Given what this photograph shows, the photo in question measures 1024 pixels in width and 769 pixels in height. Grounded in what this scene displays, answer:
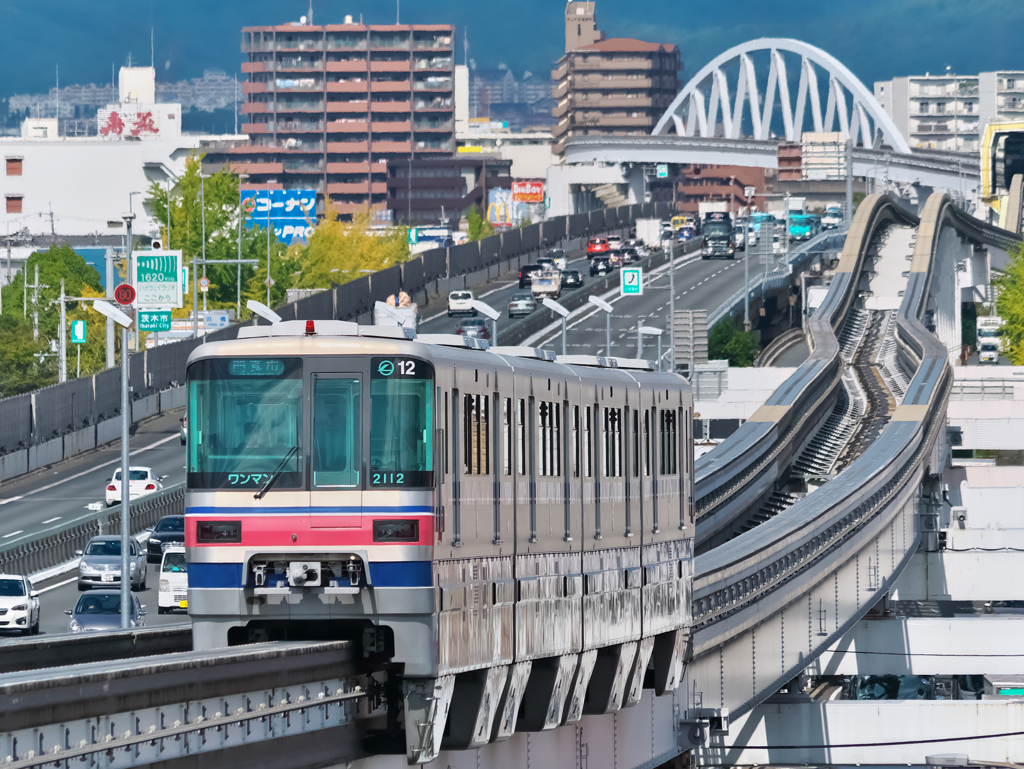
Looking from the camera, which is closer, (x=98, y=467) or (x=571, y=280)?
(x=98, y=467)

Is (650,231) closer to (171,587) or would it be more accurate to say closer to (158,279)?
(158,279)

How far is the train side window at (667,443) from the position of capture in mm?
22984

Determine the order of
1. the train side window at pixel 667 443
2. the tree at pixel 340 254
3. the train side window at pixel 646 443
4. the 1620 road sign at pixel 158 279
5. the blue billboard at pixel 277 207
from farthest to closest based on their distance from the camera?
the tree at pixel 340 254 < the blue billboard at pixel 277 207 < the 1620 road sign at pixel 158 279 < the train side window at pixel 667 443 < the train side window at pixel 646 443

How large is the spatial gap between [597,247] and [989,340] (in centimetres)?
4063

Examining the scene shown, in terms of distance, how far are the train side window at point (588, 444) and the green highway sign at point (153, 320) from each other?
151 feet

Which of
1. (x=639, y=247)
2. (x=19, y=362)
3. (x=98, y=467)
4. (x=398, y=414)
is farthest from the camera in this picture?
(x=639, y=247)

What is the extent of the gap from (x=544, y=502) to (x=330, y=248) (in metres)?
123

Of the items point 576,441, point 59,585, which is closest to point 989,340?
point 59,585

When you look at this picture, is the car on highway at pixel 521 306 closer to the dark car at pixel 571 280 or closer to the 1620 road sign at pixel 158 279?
the dark car at pixel 571 280

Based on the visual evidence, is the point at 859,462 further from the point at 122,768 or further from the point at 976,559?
the point at 122,768

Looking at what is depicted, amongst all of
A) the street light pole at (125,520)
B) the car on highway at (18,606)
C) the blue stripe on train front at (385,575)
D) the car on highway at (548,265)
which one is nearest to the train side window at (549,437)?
the blue stripe on train front at (385,575)

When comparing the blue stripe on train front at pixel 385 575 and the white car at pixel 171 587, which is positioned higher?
the blue stripe on train front at pixel 385 575

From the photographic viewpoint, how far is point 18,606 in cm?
3959

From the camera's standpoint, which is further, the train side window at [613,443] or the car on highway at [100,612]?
the car on highway at [100,612]
